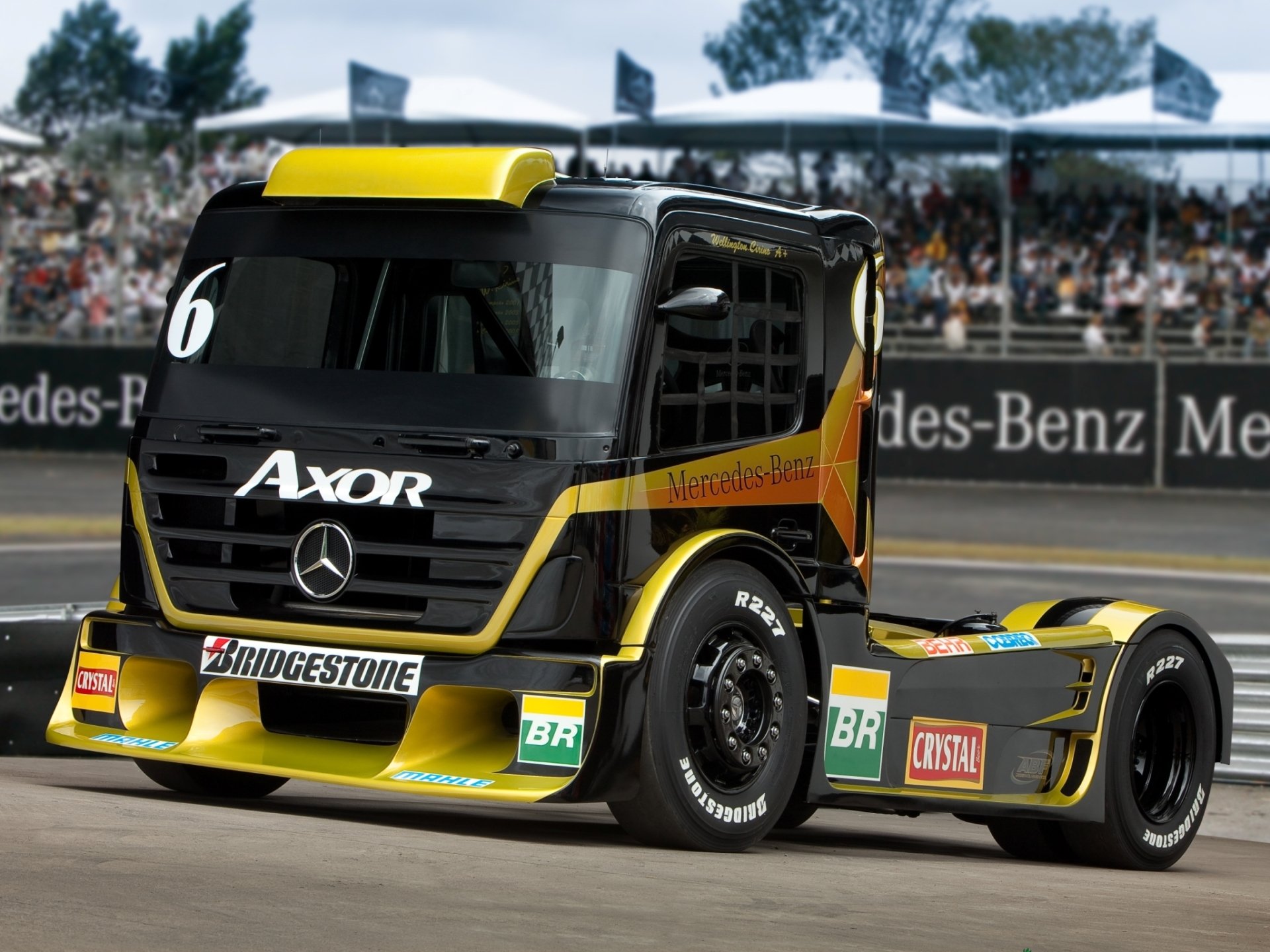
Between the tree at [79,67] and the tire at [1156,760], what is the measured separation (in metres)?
104

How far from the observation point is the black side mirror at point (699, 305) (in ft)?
19.7

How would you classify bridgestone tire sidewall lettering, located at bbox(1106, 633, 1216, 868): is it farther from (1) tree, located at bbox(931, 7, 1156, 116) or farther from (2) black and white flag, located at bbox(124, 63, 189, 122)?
(1) tree, located at bbox(931, 7, 1156, 116)

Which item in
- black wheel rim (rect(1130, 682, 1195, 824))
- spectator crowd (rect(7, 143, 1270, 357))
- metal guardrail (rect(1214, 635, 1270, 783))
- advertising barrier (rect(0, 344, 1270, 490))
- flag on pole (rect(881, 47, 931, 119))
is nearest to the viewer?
black wheel rim (rect(1130, 682, 1195, 824))

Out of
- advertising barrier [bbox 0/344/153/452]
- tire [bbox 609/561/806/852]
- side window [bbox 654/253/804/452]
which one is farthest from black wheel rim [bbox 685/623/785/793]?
advertising barrier [bbox 0/344/153/452]

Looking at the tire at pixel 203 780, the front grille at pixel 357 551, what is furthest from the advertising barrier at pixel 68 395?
the front grille at pixel 357 551

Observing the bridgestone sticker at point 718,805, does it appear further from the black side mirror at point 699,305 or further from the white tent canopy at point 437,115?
the white tent canopy at point 437,115

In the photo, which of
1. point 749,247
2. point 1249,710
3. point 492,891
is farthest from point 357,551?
point 1249,710

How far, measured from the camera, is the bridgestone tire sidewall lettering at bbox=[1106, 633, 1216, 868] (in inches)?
291

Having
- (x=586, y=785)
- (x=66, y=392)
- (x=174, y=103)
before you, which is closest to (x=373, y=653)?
(x=586, y=785)

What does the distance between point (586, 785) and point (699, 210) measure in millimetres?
1988

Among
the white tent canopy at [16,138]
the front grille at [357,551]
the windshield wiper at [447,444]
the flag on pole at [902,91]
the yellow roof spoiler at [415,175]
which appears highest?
the flag on pole at [902,91]

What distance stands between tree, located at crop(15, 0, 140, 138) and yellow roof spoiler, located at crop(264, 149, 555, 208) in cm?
10346

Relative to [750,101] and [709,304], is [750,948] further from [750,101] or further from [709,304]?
[750,101]

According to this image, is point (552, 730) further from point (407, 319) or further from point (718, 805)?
point (407, 319)
